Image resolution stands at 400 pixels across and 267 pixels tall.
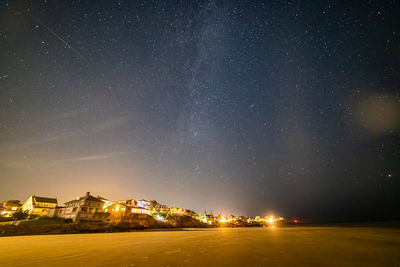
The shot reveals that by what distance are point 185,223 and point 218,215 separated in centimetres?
9621

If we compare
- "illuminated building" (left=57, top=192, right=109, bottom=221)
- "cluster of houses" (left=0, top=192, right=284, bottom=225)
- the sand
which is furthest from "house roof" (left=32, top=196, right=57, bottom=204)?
the sand

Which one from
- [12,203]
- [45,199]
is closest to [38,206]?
[45,199]

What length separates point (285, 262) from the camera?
9.24 metres

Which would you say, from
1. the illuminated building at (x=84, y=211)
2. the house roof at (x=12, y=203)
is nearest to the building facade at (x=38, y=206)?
the house roof at (x=12, y=203)

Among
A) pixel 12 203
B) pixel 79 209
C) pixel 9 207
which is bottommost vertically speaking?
Answer: pixel 79 209

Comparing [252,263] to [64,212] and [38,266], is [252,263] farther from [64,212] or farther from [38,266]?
[64,212]

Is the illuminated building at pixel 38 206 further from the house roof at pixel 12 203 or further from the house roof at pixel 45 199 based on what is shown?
the house roof at pixel 12 203

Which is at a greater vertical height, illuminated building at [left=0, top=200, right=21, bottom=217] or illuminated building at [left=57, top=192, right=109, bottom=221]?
illuminated building at [left=0, top=200, right=21, bottom=217]

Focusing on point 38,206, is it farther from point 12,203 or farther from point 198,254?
point 198,254

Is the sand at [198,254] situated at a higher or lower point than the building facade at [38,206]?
lower

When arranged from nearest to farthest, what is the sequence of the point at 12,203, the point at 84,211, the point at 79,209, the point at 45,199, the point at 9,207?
1. the point at 79,209
2. the point at 84,211
3. the point at 9,207
4. the point at 45,199
5. the point at 12,203

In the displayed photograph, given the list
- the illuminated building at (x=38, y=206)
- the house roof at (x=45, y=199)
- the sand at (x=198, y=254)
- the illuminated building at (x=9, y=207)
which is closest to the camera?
the sand at (x=198, y=254)

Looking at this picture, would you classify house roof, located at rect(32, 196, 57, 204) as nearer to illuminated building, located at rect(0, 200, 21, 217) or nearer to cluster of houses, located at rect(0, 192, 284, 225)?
cluster of houses, located at rect(0, 192, 284, 225)

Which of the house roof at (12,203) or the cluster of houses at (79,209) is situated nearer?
the cluster of houses at (79,209)
